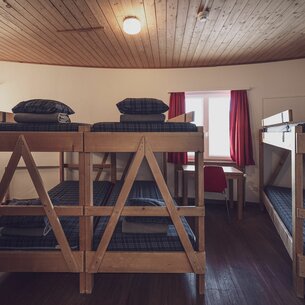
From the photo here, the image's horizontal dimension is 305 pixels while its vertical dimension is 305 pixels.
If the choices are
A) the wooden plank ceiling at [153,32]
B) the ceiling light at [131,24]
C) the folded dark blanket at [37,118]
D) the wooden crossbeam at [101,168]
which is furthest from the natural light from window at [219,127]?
the folded dark blanket at [37,118]

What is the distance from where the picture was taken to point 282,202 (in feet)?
9.27

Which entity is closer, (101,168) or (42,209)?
(42,209)

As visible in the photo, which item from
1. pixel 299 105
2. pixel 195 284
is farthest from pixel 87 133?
pixel 299 105

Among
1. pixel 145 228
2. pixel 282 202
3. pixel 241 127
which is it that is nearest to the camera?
pixel 145 228

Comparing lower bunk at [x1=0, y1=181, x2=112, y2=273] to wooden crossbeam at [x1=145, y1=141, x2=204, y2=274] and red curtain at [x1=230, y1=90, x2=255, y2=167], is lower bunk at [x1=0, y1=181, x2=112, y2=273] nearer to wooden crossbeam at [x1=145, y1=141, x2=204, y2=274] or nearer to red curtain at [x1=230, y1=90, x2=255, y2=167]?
wooden crossbeam at [x1=145, y1=141, x2=204, y2=274]

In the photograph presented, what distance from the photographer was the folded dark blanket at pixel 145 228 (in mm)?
1849

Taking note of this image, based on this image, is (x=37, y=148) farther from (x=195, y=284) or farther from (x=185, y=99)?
(x=185, y=99)

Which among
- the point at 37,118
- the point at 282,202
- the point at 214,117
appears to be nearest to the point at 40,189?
the point at 37,118

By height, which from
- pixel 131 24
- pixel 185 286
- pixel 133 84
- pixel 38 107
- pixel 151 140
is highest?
pixel 131 24

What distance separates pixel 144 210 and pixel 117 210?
0.21 metres

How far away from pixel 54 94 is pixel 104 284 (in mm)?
3316

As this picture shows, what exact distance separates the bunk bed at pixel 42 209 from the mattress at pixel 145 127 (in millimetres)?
124

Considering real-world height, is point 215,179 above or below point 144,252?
above

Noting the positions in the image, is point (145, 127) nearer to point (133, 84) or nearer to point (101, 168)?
point (101, 168)
